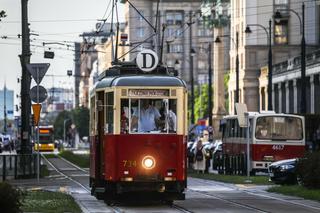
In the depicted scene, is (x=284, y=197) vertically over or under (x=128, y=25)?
under

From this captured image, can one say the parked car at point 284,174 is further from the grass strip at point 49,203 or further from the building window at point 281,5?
the building window at point 281,5

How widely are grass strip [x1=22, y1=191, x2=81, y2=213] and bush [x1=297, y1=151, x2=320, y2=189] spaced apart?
685 cm

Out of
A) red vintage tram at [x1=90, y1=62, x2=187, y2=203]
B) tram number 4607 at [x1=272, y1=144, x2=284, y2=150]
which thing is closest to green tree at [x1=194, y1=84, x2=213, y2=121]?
tram number 4607 at [x1=272, y1=144, x2=284, y2=150]

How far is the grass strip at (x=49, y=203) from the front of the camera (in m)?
21.4

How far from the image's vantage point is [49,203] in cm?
2303

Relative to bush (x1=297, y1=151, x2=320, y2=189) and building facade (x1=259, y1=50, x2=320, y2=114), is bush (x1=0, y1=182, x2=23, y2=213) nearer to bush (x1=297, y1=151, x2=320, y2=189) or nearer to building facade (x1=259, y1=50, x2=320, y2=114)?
bush (x1=297, y1=151, x2=320, y2=189)

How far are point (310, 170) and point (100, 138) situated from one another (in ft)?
23.5

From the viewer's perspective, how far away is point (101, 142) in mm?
23688

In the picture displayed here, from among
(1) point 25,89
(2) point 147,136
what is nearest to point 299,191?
(2) point 147,136

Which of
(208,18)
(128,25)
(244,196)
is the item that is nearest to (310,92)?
(208,18)

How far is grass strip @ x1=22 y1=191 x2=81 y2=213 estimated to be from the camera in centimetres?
2138

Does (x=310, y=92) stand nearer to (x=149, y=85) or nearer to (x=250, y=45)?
(x=250, y=45)

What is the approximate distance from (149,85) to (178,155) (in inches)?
67.0

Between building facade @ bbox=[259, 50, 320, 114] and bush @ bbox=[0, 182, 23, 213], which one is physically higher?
building facade @ bbox=[259, 50, 320, 114]
